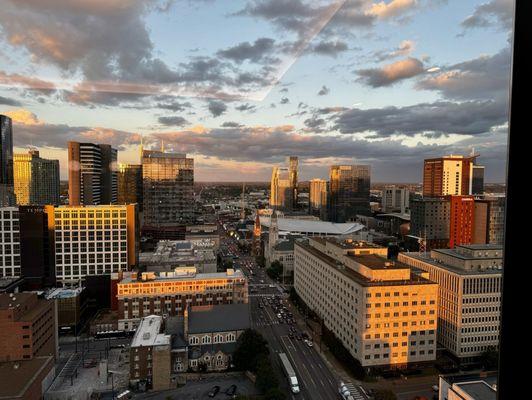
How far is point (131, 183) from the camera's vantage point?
20.8 meters

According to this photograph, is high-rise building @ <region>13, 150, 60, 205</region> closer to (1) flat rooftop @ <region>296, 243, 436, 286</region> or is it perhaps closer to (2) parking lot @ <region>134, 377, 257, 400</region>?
(2) parking lot @ <region>134, 377, 257, 400</region>

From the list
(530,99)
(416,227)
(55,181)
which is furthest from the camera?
(55,181)

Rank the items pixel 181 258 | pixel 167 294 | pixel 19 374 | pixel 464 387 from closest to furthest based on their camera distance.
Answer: pixel 464 387 → pixel 19 374 → pixel 167 294 → pixel 181 258

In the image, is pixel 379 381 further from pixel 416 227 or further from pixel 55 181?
pixel 55 181

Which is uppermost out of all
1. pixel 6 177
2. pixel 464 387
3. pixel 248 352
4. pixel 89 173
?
pixel 89 173

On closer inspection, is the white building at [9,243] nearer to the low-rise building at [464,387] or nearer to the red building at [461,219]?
the low-rise building at [464,387]

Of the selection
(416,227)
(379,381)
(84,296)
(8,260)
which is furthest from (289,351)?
(416,227)

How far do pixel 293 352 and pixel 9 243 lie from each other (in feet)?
23.6

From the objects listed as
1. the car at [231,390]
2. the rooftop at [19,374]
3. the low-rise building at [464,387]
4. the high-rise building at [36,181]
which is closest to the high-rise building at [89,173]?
the high-rise building at [36,181]

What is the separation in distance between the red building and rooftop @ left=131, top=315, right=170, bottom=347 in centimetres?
1018

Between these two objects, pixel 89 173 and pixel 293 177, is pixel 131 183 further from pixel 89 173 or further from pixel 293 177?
pixel 293 177

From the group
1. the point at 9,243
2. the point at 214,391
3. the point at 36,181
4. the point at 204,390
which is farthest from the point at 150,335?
the point at 36,181

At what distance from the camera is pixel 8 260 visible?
9.12 metres

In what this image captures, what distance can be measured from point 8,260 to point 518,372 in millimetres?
10816
